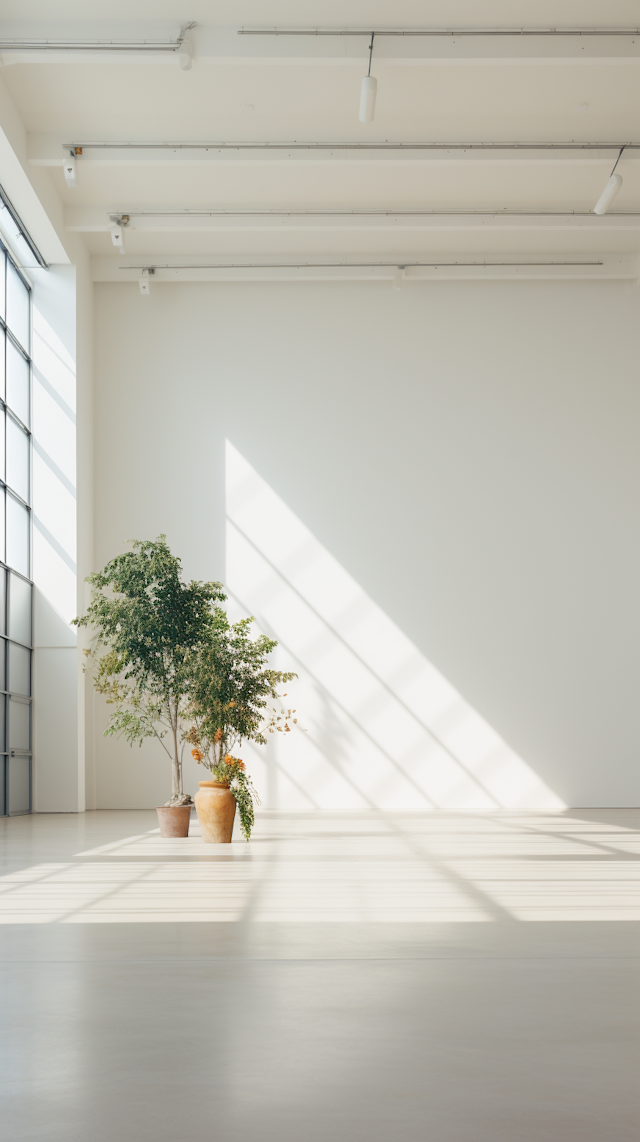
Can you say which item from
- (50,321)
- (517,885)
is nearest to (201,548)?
(50,321)

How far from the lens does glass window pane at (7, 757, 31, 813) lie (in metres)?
16.0

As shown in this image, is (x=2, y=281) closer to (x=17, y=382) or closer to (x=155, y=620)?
(x=17, y=382)

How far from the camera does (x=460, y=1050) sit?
10.3ft

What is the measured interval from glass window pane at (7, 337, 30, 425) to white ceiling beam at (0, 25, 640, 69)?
5.11 meters

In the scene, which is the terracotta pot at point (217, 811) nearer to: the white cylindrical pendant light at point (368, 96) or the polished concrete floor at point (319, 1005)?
the polished concrete floor at point (319, 1005)

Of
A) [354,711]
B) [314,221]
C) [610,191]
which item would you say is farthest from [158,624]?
[610,191]

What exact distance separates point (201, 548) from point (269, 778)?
4.30m

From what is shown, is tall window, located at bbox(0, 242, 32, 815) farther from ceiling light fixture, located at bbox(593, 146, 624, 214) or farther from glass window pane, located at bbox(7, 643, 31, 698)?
ceiling light fixture, located at bbox(593, 146, 624, 214)

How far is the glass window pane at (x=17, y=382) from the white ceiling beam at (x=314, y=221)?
237 cm

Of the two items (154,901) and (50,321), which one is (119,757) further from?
(154,901)

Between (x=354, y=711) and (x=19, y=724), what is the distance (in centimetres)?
576

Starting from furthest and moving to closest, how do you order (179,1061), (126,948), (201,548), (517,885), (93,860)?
(201,548) < (93,860) < (517,885) < (126,948) < (179,1061)

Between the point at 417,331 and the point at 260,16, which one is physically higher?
the point at 260,16

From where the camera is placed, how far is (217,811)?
1092 cm
